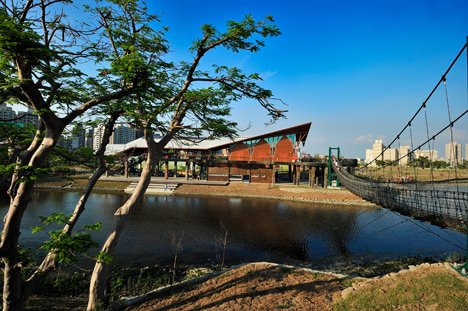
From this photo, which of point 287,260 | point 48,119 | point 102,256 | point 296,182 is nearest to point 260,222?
point 287,260

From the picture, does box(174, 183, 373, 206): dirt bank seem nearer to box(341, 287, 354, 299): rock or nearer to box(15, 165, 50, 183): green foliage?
box(341, 287, 354, 299): rock

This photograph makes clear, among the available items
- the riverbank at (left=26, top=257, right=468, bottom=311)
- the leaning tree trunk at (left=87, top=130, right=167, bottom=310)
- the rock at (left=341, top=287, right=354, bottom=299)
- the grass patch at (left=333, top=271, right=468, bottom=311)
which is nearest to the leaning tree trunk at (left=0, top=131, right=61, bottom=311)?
the leaning tree trunk at (left=87, top=130, right=167, bottom=310)

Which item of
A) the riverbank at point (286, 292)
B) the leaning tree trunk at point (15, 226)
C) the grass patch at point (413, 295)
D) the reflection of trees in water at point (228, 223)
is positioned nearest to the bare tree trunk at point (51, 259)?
the leaning tree trunk at point (15, 226)

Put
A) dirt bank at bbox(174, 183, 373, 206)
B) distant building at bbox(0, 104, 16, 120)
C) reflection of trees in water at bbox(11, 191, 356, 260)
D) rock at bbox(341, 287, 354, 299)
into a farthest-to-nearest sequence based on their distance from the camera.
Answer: dirt bank at bbox(174, 183, 373, 206) < reflection of trees in water at bbox(11, 191, 356, 260) < distant building at bbox(0, 104, 16, 120) < rock at bbox(341, 287, 354, 299)

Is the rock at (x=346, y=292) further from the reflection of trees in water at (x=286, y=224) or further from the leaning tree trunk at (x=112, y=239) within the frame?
the leaning tree trunk at (x=112, y=239)

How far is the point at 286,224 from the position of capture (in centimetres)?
1945

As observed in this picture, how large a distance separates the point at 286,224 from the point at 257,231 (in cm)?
347

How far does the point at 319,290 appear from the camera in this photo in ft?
25.7

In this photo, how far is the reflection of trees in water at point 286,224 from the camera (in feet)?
48.4

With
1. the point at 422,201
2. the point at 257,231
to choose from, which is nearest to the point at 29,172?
the point at 257,231

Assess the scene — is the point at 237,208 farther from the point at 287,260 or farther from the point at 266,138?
the point at 266,138

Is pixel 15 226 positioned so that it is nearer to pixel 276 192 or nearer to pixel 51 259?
pixel 51 259

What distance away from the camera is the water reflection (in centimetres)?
1343

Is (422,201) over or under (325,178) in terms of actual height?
under
